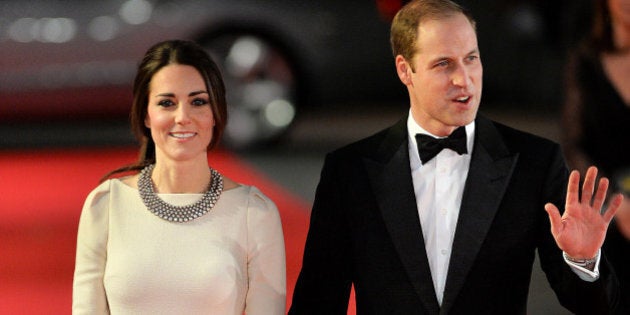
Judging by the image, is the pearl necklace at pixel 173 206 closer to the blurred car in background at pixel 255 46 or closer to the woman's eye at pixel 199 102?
the woman's eye at pixel 199 102

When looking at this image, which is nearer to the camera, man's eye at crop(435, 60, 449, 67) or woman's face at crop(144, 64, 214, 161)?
man's eye at crop(435, 60, 449, 67)

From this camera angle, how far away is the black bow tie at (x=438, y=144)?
8.90 ft

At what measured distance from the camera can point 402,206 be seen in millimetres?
2725

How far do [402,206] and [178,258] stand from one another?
1.87 ft

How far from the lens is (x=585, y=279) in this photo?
102 inches

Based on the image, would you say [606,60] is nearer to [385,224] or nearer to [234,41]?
[385,224]

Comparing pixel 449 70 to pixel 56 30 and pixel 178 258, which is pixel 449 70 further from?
pixel 56 30

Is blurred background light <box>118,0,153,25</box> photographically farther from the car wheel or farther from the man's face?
the man's face

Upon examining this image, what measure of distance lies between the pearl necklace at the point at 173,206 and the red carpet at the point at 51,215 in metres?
1.50

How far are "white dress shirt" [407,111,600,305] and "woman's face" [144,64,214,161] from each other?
51 centimetres

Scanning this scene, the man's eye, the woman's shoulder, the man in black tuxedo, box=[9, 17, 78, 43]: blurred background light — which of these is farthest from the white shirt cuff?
box=[9, 17, 78, 43]: blurred background light

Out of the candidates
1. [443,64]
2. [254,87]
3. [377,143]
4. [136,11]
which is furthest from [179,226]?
[136,11]

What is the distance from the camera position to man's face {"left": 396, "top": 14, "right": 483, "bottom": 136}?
264 cm

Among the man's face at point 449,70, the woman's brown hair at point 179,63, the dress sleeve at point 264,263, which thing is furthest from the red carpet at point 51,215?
the man's face at point 449,70
